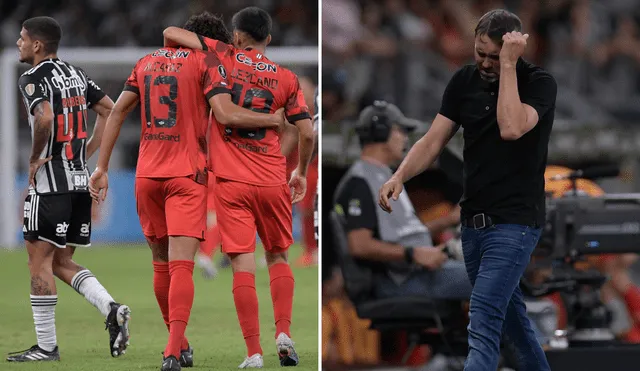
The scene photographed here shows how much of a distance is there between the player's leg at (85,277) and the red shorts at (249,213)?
86 centimetres

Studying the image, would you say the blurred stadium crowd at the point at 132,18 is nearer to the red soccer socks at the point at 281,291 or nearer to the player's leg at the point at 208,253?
the player's leg at the point at 208,253

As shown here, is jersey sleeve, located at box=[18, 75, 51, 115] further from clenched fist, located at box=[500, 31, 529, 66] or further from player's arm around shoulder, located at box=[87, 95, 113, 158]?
clenched fist, located at box=[500, 31, 529, 66]

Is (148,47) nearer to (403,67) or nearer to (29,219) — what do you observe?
(403,67)

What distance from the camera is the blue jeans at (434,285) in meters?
7.45

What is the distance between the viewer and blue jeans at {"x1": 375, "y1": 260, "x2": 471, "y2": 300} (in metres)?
7.45

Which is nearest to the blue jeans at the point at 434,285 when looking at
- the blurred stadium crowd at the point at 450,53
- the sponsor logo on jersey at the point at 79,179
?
the sponsor logo on jersey at the point at 79,179

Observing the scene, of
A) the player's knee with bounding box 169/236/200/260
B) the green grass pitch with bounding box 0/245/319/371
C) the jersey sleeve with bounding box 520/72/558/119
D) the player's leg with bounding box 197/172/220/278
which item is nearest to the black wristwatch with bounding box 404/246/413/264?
the green grass pitch with bounding box 0/245/319/371

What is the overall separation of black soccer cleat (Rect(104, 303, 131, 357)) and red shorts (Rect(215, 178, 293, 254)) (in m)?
0.81

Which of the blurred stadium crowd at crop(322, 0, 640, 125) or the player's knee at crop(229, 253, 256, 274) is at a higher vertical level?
the blurred stadium crowd at crop(322, 0, 640, 125)

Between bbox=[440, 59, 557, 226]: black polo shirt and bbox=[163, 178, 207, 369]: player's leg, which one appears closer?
bbox=[440, 59, 557, 226]: black polo shirt

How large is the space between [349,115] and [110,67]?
5.05 m

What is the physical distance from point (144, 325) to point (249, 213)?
251 centimetres

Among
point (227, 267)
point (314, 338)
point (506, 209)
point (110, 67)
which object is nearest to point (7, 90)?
point (110, 67)

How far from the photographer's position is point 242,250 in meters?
6.15
